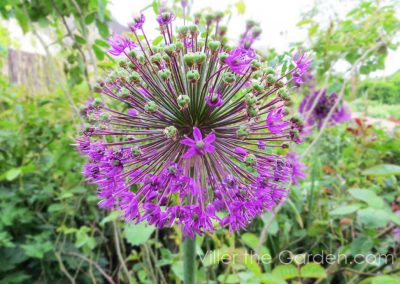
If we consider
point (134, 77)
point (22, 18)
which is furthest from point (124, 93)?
point (22, 18)

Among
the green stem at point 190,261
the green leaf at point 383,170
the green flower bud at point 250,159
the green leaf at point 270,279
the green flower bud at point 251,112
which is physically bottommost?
the green leaf at point 270,279

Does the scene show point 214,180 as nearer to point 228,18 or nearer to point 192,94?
point 192,94

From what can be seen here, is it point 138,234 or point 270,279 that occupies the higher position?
point 138,234

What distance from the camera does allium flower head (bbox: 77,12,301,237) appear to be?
0.73 meters

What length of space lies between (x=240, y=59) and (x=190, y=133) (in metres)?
0.22

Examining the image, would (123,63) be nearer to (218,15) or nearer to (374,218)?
(218,15)

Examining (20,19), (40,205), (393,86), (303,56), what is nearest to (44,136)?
(40,205)

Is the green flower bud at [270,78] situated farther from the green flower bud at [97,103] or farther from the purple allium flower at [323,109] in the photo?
the purple allium flower at [323,109]

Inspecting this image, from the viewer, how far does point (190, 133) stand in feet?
2.67

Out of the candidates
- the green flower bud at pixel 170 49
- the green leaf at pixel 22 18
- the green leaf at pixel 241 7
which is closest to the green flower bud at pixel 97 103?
the green flower bud at pixel 170 49

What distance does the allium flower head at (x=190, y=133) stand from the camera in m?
0.73

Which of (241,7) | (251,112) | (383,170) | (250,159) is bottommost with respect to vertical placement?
(383,170)

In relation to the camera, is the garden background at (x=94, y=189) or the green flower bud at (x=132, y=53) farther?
the garden background at (x=94, y=189)

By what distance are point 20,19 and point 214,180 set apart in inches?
48.4
